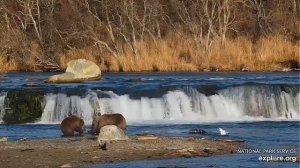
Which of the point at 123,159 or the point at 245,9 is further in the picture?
the point at 245,9

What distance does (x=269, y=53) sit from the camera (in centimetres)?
3853

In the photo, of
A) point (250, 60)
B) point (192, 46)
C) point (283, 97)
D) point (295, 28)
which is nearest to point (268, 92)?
point (283, 97)

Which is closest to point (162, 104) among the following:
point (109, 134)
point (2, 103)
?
point (2, 103)

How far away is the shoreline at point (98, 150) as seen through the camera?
1638cm

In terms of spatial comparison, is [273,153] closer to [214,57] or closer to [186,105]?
[186,105]

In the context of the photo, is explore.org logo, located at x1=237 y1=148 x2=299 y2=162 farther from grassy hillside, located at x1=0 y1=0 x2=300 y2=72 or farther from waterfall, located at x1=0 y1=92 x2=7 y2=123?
grassy hillside, located at x1=0 y1=0 x2=300 y2=72

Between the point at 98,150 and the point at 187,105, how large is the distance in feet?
31.6

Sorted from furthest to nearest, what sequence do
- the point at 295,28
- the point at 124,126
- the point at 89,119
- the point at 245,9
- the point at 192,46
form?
the point at 245,9 → the point at 295,28 → the point at 192,46 → the point at 89,119 → the point at 124,126

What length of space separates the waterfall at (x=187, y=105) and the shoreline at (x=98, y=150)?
6.78m

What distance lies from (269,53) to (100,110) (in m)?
13.6

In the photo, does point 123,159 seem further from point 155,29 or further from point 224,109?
point 155,29

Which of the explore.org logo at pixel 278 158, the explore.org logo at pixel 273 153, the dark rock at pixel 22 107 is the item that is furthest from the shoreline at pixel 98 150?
the dark rock at pixel 22 107

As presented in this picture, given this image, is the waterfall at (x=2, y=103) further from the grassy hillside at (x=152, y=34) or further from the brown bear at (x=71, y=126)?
the grassy hillside at (x=152, y=34)

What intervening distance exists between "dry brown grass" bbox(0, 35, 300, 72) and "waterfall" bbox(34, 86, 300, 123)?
10193mm
